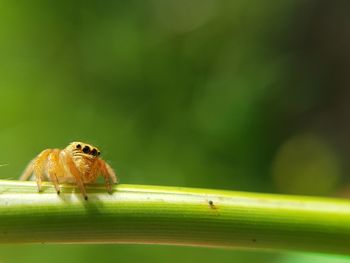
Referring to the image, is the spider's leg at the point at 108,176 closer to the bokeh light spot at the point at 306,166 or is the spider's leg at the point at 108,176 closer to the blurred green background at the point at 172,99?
the blurred green background at the point at 172,99

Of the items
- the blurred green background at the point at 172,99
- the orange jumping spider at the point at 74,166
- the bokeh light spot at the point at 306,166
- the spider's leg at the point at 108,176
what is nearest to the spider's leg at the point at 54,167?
the orange jumping spider at the point at 74,166

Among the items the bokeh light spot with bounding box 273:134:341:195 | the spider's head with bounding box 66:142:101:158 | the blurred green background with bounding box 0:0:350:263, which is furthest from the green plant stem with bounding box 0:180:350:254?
the bokeh light spot with bounding box 273:134:341:195

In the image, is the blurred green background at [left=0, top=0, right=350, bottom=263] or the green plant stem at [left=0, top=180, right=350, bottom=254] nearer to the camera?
the green plant stem at [left=0, top=180, right=350, bottom=254]

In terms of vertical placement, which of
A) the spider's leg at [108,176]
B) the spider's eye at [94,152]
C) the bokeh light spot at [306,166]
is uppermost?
the bokeh light spot at [306,166]

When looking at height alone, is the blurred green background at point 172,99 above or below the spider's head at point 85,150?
above

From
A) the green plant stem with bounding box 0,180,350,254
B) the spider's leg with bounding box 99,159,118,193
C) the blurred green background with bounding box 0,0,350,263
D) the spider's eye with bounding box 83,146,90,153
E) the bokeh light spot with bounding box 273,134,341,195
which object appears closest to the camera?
the green plant stem with bounding box 0,180,350,254

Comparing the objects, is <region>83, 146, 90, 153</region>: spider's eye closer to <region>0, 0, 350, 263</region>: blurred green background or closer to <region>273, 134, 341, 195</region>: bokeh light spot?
<region>0, 0, 350, 263</region>: blurred green background

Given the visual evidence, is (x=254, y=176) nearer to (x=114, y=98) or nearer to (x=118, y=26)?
(x=114, y=98)
